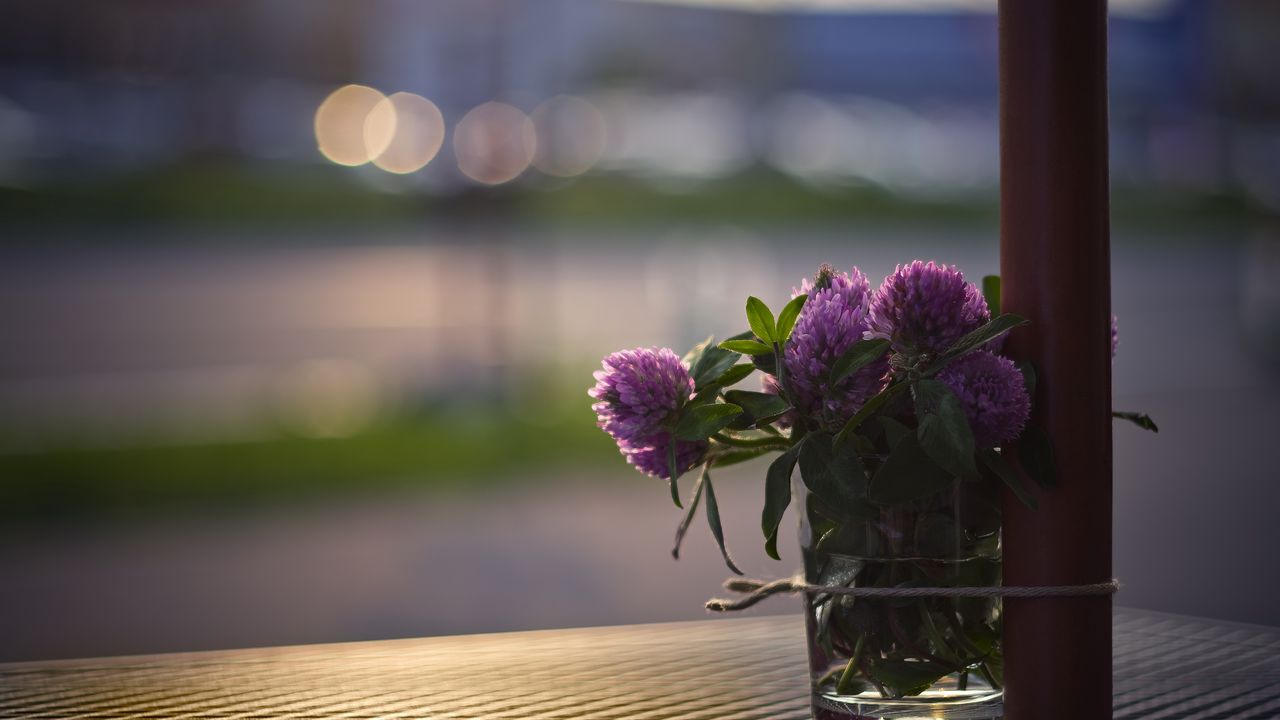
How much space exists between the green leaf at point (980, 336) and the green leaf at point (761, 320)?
0.06m

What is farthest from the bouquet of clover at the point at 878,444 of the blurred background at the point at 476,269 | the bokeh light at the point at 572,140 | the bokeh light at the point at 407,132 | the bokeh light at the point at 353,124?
the bokeh light at the point at 353,124

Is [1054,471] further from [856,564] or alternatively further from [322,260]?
→ [322,260]

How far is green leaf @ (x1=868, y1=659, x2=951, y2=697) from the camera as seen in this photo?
393mm

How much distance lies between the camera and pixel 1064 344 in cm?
39

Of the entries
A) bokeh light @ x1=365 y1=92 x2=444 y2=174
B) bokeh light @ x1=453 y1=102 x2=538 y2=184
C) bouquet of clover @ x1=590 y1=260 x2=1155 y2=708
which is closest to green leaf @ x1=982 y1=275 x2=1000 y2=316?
bouquet of clover @ x1=590 y1=260 x2=1155 y2=708

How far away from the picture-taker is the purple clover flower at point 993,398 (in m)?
0.37

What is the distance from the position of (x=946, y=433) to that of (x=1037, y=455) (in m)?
0.05

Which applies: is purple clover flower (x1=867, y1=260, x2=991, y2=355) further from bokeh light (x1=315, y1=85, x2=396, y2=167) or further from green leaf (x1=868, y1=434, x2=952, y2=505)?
bokeh light (x1=315, y1=85, x2=396, y2=167)

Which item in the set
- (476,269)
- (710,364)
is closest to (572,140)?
(476,269)

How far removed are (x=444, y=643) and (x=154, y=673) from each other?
164 millimetres

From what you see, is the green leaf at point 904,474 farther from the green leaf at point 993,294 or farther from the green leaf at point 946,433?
the green leaf at point 993,294

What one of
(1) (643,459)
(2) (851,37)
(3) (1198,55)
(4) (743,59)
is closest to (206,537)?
(1) (643,459)

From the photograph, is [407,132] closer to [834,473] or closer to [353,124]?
[353,124]

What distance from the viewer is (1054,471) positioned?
0.39 m
